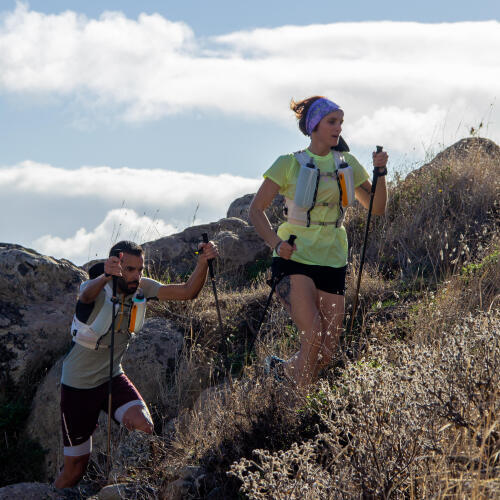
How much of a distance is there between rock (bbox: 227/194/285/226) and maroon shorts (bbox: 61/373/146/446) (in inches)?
241

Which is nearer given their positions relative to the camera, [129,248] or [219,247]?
[129,248]

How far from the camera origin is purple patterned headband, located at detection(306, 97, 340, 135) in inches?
232

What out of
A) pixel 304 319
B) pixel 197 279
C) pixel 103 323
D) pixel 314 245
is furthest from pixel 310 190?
pixel 103 323

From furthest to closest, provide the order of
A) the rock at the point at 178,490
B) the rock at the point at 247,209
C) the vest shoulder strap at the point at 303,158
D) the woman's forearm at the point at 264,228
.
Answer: the rock at the point at 247,209
the vest shoulder strap at the point at 303,158
the woman's forearm at the point at 264,228
the rock at the point at 178,490

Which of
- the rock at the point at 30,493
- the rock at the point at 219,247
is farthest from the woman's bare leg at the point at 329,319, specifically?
the rock at the point at 219,247

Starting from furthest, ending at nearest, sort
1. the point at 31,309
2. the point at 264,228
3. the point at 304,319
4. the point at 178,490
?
the point at 31,309 → the point at 264,228 → the point at 304,319 → the point at 178,490

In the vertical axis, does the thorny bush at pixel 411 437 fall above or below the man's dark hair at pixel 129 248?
below

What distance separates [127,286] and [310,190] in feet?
5.26

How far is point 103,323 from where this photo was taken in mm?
5887

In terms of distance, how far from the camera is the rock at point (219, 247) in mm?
10867

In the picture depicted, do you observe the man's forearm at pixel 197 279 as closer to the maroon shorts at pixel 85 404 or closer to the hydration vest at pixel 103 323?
the hydration vest at pixel 103 323

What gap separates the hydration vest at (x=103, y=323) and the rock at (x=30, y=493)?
1215 mm

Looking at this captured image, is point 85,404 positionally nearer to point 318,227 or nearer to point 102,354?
point 102,354

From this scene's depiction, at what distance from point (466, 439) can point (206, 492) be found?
6.26 feet
